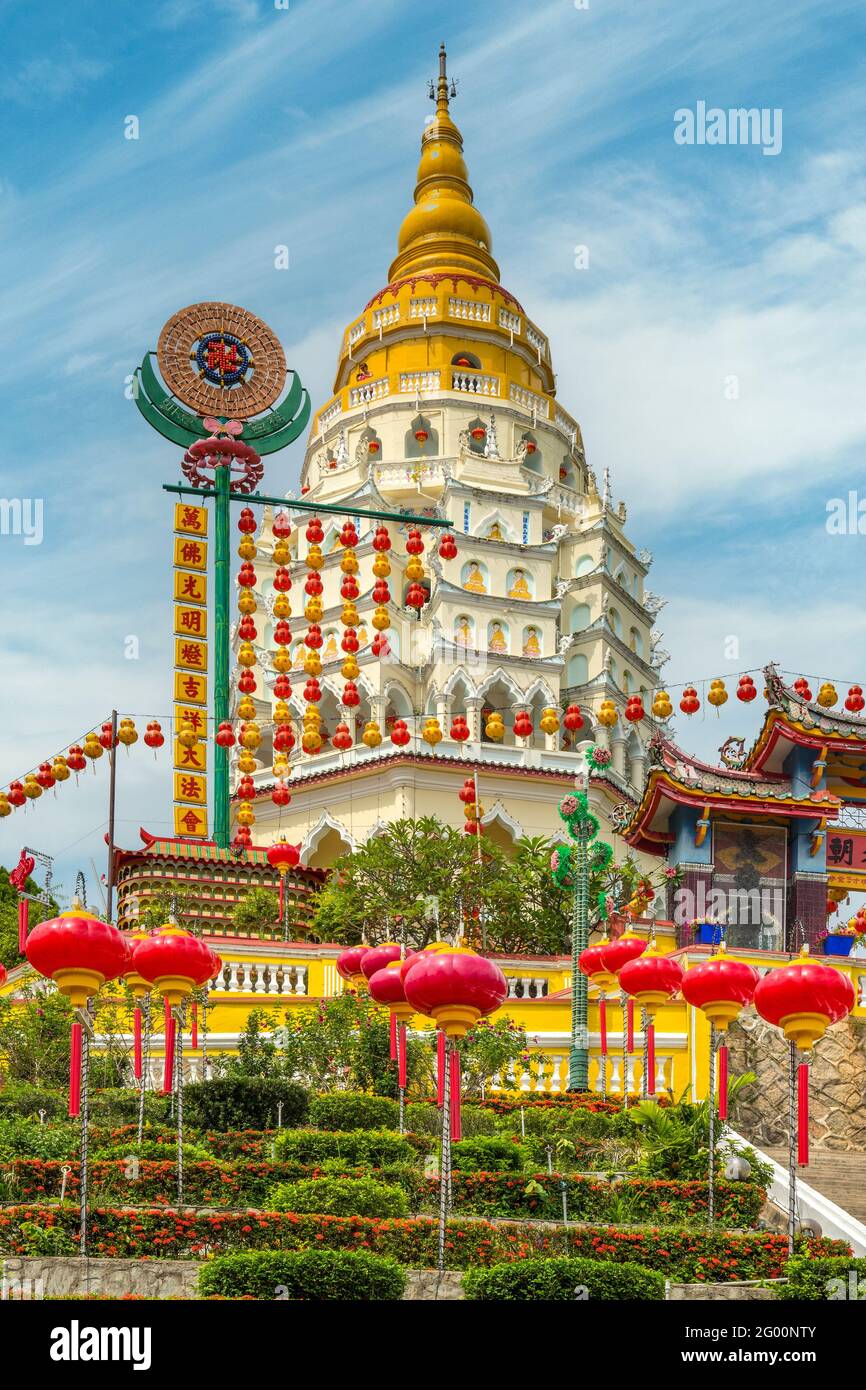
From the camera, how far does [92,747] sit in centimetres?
3716

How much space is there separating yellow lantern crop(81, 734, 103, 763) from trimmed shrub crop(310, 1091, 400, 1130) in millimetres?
15986

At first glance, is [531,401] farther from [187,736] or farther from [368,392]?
[187,736]

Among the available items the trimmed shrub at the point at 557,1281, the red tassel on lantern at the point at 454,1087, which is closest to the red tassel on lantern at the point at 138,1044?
the red tassel on lantern at the point at 454,1087

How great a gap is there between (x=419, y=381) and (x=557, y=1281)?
38.5m

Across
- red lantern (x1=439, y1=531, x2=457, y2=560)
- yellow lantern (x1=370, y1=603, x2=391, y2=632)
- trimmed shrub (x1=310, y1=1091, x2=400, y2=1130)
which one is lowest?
trimmed shrub (x1=310, y1=1091, x2=400, y2=1130)

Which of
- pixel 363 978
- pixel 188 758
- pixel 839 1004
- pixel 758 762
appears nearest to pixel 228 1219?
pixel 839 1004

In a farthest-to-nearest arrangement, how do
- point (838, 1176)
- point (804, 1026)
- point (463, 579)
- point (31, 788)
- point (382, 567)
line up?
1. point (463, 579)
2. point (382, 567)
3. point (31, 788)
4. point (838, 1176)
5. point (804, 1026)

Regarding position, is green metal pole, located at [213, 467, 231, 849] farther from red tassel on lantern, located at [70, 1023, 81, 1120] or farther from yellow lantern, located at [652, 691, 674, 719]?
red tassel on lantern, located at [70, 1023, 81, 1120]

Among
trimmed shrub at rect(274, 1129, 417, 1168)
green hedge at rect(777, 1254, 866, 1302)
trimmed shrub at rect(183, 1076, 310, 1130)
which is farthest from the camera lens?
trimmed shrub at rect(183, 1076, 310, 1130)

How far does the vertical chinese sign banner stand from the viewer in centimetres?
3762

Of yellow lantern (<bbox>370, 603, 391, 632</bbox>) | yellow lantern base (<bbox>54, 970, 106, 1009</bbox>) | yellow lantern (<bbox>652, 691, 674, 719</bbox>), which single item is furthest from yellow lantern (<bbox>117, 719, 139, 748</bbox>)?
yellow lantern base (<bbox>54, 970, 106, 1009</bbox>)

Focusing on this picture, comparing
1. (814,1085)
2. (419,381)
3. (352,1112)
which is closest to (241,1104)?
(352,1112)

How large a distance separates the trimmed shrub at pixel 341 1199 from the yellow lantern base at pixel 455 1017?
6.38ft

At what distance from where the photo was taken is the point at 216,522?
39.9 meters
